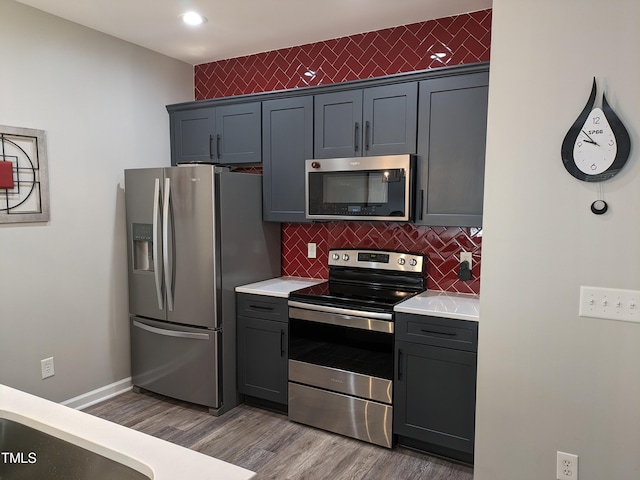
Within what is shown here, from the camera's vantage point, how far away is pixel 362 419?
2789 millimetres

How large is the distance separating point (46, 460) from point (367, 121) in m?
2.43

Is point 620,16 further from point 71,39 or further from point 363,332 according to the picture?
point 71,39

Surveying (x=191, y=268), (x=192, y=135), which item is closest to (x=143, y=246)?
(x=191, y=268)

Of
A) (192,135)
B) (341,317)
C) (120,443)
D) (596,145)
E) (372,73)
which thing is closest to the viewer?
(120,443)

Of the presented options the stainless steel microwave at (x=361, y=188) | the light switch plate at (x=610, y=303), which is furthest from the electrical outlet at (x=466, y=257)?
the light switch plate at (x=610, y=303)

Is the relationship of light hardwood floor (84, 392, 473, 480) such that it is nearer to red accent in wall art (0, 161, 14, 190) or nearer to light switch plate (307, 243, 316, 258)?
light switch plate (307, 243, 316, 258)

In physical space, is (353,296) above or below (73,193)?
below

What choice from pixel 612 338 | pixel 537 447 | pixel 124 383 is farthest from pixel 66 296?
pixel 612 338

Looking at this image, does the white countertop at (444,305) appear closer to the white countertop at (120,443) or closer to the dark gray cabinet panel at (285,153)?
the dark gray cabinet panel at (285,153)

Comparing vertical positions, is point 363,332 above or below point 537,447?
above

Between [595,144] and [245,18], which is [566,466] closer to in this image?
[595,144]

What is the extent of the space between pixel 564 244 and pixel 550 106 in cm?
58

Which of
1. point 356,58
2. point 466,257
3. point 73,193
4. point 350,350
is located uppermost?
point 356,58

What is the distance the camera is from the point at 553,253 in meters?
1.95
